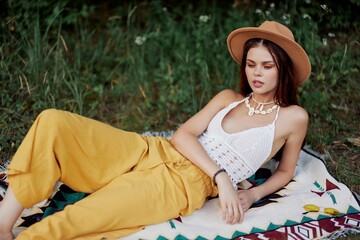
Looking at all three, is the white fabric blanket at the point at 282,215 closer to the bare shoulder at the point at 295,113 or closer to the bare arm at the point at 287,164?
the bare arm at the point at 287,164

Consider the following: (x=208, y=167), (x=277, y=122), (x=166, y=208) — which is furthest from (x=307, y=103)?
(x=166, y=208)

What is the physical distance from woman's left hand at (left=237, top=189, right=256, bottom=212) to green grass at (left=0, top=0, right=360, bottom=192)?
3.30 ft

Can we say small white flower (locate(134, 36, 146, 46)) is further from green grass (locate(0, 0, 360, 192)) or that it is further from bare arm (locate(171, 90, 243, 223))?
bare arm (locate(171, 90, 243, 223))

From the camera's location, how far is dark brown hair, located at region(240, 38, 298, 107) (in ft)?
9.97

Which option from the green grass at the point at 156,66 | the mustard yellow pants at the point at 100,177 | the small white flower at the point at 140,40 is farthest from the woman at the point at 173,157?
the small white flower at the point at 140,40

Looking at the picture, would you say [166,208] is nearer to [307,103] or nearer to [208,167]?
[208,167]

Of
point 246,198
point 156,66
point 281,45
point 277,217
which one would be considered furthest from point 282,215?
point 156,66

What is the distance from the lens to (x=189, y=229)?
288 cm

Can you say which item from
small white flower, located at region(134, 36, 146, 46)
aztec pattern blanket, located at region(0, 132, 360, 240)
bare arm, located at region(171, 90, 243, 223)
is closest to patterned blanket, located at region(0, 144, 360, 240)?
aztec pattern blanket, located at region(0, 132, 360, 240)

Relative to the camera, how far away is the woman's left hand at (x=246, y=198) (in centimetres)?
298

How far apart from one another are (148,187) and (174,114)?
169cm

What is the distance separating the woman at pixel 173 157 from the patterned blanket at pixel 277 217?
6 cm

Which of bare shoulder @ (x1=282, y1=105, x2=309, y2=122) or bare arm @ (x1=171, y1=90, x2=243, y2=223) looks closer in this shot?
bare arm @ (x1=171, y1=90, x2=243, y2=223)

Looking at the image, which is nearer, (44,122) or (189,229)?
(44,122)
